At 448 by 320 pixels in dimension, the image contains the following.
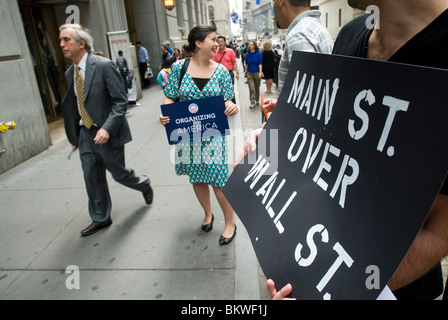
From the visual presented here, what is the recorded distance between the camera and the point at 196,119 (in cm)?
303

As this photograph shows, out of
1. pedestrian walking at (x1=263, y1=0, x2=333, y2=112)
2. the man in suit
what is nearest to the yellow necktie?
the man in suit

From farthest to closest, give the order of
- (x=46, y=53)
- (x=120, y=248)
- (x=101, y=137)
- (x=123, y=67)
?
(x=123, y=67), (x=46, y=53), (x=120, y=248), (x=101, y=137)

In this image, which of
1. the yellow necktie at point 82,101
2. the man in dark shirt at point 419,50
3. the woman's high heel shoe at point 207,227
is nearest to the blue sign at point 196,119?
the yellow necktie at point 82,101

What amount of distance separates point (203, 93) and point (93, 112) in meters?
1.14

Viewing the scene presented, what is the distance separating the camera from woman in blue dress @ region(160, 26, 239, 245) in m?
3.10

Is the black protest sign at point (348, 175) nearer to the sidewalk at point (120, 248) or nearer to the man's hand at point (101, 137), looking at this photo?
the sidewalk at point (120, 248)

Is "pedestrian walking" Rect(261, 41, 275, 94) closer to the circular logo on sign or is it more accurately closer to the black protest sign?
the circular logo on sign

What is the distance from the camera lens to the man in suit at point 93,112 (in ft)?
10.7

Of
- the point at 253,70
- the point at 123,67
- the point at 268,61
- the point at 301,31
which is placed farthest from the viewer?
the point at 268,61

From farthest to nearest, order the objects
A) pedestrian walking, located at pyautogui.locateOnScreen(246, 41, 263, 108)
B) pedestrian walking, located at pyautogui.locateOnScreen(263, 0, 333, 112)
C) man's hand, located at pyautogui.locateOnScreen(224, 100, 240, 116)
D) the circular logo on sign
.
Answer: pedestrian walking, located at pyautogui.locateOnScreen(246, 41, 263, 108), man's hand, located at pyautogui.locateOnScreen(224, 100, 240, 116), the circular logo on sign, pedestrian walking, located at pyautogui.locateOnScreen(263, 0, 333, 112)

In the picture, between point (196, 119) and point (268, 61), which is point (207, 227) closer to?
point (196, 119)

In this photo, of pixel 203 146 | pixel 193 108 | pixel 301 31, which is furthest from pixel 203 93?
pixel 301 31

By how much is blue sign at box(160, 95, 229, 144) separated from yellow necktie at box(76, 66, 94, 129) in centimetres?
86

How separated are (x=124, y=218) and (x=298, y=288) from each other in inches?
131
